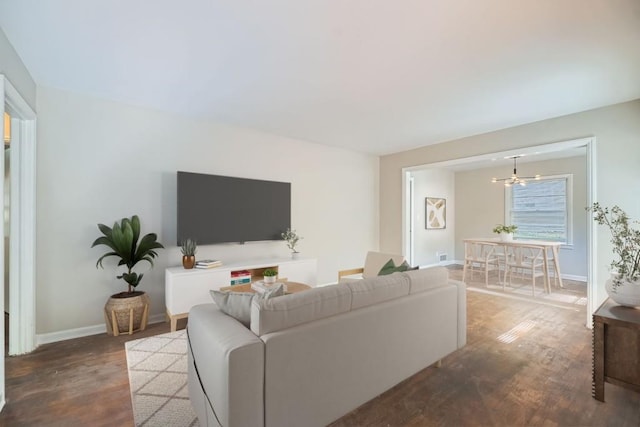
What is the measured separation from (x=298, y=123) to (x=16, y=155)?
2.73 meters

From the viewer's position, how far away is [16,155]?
2.48 m

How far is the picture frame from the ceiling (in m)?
3.57

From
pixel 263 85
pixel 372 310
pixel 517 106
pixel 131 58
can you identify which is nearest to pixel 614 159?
pixel 517 106

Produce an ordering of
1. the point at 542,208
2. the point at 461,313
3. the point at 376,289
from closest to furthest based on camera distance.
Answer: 1. the point at 376,289
2. the point at 461,313
3. the point at 542,208

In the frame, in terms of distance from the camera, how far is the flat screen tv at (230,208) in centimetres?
333

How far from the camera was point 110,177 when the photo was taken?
303cm

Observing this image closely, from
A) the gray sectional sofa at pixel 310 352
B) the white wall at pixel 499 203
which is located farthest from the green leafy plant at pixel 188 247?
the white wall at pixel 499 203

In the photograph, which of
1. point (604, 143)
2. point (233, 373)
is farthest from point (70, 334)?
point (604, 143)

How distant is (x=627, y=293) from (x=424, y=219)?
15.9 ft

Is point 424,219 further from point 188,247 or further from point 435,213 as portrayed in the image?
point 188,247

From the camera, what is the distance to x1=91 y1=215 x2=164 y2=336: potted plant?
2799 mm

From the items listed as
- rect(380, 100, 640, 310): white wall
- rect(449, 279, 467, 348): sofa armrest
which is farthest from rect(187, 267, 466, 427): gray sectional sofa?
rect(380, 100, 640, 310): white wall

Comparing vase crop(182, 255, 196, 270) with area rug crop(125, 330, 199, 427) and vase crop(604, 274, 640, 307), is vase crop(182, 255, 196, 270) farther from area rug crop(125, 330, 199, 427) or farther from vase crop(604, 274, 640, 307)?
vase crop(604, 274, 640, 307)

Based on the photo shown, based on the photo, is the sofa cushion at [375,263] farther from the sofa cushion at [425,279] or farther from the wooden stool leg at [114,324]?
the wooden stool leg at [114,324]
